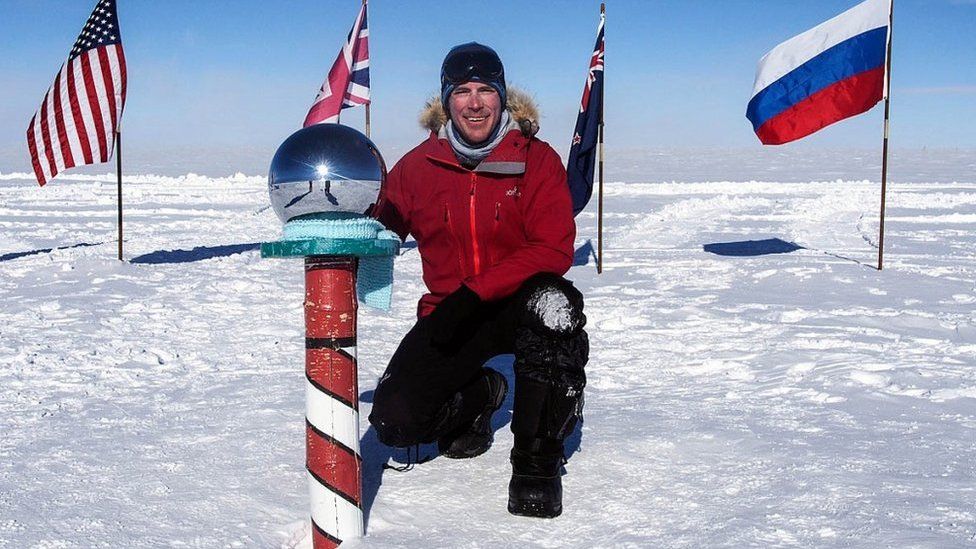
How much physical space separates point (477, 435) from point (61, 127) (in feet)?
20.7

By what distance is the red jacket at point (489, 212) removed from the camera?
2904mm

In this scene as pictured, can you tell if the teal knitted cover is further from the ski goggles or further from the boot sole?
the boot sole

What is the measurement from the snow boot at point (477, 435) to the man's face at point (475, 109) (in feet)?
3.39

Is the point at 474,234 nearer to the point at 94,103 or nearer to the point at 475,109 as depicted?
the point at 475,109

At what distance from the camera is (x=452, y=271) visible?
3156 millimetres

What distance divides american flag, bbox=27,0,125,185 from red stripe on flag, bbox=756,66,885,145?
→ 664 centimetres

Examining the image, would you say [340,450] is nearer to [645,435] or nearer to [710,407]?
[645,435]

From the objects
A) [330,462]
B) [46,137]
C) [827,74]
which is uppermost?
[827,74]

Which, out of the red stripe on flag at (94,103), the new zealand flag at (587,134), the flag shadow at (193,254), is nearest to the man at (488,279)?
the new zealand flag at (587,134)

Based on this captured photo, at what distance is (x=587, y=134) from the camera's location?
837 cm

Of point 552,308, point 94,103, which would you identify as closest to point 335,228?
point 552,308

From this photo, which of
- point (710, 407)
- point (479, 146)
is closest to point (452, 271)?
point (479, 146)

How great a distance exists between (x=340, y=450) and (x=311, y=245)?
620mm

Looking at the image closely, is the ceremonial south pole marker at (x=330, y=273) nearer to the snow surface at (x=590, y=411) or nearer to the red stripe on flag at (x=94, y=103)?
the snow surface at (x=590, y=411)
